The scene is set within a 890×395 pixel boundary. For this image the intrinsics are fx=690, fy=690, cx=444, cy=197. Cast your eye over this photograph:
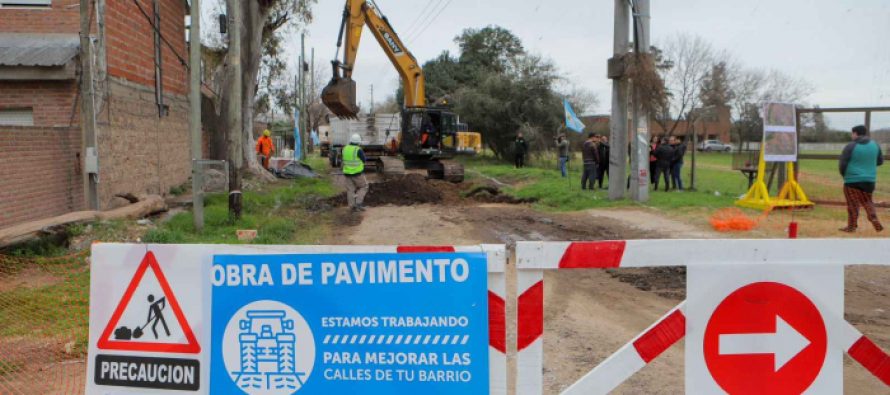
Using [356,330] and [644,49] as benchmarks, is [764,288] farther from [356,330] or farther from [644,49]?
[644,49]

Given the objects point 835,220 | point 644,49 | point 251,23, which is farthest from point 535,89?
point 835,220

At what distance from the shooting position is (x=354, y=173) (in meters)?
15.4

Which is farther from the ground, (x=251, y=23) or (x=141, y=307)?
(x=251, y=23)

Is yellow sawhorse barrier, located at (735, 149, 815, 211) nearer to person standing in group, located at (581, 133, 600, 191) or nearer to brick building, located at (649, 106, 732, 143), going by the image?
person standing in group, located at (581, 133, 600, 191)

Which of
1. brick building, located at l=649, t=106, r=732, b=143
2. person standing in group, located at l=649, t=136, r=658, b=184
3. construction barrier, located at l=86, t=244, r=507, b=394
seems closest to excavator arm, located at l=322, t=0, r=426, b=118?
person standing in group, located at l=649, t=136, r=658, b=184

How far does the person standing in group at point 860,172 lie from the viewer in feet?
34.9

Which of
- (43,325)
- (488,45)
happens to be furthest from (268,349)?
(488,45)

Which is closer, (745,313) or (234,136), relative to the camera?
(745,313)

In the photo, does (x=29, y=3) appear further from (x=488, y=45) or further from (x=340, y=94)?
(x=488, y=45)

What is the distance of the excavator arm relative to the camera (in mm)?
17552

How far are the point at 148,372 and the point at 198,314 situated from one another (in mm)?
396

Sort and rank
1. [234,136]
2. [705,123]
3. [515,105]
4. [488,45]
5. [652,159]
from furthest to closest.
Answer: [488,45]
[705,123]
[515,105]
[652,159]
[234,136]

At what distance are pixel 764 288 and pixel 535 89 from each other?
3514cm

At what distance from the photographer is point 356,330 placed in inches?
131
